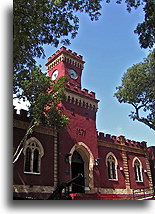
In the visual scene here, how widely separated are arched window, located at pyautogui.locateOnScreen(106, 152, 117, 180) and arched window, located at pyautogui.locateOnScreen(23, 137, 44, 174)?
488cm

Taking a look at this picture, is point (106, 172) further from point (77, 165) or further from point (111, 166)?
point (77, 165)

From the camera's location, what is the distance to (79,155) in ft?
40.4

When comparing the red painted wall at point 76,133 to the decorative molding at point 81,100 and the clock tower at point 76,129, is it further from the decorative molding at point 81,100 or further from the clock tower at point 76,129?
the decorative molding at point 81,100

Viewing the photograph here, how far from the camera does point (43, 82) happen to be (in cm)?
855

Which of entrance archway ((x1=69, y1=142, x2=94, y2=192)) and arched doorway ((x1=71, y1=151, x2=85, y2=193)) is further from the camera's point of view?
entrance archway ((x1=69, y1=142, x2=94, y2=192))

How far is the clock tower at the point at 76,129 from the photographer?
36.1 ft

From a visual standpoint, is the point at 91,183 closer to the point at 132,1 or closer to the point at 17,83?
the point at 17,83

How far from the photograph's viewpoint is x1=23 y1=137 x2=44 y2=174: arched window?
29.8 ft

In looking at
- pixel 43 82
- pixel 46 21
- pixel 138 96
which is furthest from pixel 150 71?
pixel 46 21

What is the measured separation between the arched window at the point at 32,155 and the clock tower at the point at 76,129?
3.75 ft

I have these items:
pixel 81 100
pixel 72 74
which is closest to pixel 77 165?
pixel 81 100

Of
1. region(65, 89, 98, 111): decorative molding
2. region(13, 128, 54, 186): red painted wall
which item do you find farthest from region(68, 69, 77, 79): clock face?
region(13, 128, 54, 186): red painted wall

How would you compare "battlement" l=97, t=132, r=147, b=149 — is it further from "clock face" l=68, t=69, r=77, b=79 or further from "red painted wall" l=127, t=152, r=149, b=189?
"clock face" l=68, t=69, r=77, b=79

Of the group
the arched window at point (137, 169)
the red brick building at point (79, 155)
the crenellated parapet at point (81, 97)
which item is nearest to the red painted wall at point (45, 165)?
the red brick building at point (79, 155)
